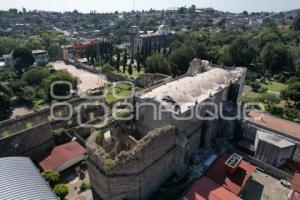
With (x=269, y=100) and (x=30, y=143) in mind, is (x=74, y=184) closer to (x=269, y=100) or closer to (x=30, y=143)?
(x=30, y=143)

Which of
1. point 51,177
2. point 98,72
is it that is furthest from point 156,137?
point 98,72

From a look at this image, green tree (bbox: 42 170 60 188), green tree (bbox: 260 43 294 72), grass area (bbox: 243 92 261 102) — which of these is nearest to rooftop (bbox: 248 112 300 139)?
grass area (bbox: 243 92 261 102)

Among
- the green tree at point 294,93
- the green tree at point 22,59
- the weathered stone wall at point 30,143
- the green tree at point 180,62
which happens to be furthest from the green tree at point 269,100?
the green tree at point 22,59

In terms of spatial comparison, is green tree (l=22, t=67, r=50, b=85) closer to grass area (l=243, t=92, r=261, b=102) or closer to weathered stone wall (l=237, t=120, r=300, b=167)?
grass area (l=243, t=92, r=261, b=102)

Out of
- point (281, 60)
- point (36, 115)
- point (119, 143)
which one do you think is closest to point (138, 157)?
point (119, 143)

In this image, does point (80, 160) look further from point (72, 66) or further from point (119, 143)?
point (72, 66)

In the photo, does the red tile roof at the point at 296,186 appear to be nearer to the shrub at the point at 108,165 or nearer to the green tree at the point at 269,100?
the shrub at the point at 108,165
